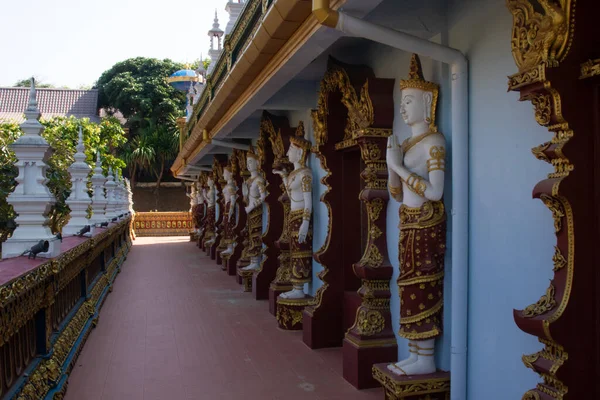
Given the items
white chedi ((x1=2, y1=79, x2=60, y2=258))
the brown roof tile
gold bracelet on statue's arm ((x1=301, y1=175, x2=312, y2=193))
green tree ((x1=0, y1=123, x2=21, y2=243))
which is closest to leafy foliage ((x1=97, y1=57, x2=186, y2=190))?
the brown roof tile

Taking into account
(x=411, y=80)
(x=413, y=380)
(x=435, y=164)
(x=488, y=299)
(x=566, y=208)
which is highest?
(x=411, y=80)

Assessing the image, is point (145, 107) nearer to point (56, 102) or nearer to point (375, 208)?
point (56, 102)

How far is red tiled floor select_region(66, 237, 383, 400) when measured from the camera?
4754mm

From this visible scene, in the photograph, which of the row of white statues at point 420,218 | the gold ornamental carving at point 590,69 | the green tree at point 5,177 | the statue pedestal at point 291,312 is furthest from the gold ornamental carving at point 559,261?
the green tree at point 5,177

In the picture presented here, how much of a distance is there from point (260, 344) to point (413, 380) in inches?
107

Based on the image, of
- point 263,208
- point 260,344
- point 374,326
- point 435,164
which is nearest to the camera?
point 435,164

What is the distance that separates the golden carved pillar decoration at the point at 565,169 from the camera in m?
2.41

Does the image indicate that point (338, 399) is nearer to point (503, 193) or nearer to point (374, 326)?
point (374, 326)

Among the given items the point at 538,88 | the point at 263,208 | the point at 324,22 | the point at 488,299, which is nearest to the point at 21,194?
the point at 324,22

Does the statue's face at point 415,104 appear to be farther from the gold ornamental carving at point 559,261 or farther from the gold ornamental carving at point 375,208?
the gold ornamental carving at point 559,261

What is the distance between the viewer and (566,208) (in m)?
2.46

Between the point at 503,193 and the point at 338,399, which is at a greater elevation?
the point at 503,193

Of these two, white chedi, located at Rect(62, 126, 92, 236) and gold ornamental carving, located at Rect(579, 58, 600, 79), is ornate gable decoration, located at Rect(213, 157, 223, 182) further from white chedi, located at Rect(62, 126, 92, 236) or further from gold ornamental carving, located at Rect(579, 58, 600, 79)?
gold ornamental carving, located at Rect(579, 58, 600, 79)

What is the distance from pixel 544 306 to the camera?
99.4 inches
